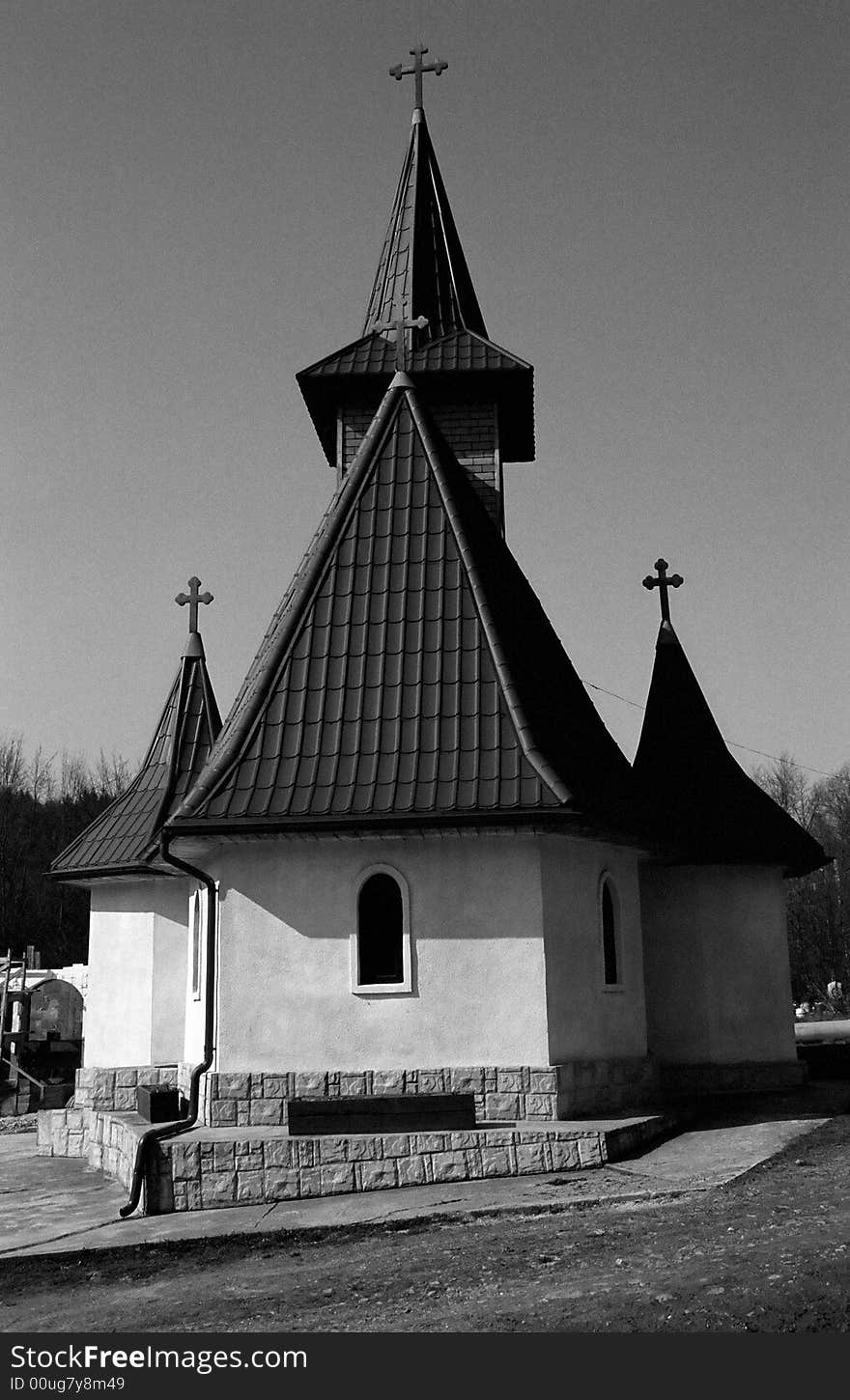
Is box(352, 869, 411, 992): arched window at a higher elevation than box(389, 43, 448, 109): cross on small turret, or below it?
below

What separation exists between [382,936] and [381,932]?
4 centimetres

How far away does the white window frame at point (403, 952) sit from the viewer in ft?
39.4

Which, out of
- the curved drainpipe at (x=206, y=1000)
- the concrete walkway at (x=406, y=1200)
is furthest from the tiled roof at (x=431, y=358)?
the concrete walkway at (x=406, y=1200)

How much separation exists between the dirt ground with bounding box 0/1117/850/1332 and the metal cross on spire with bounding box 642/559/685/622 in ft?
33.1

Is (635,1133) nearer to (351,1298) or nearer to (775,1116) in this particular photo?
(775,1116)

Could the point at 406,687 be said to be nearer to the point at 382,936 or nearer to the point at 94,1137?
the point at 382,936

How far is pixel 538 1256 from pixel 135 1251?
3.00 metres

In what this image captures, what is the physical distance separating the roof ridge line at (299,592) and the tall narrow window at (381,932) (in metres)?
1.84

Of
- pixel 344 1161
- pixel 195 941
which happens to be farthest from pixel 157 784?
pixel 344 1161

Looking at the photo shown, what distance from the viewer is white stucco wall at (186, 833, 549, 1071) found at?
11898 mm

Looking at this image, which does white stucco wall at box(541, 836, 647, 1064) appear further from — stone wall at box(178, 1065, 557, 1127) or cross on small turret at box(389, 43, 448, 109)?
cross on small turret at box(389, 43, 448, 109)

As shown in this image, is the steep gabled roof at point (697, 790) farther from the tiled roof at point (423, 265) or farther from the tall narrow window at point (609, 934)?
the tiled roof at point (423, 265)

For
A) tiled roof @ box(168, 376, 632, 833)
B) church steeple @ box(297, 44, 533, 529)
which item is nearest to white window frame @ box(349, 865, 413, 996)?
tiled roof @ box(168, 376, 632, 833)

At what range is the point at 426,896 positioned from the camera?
39.9 feet
